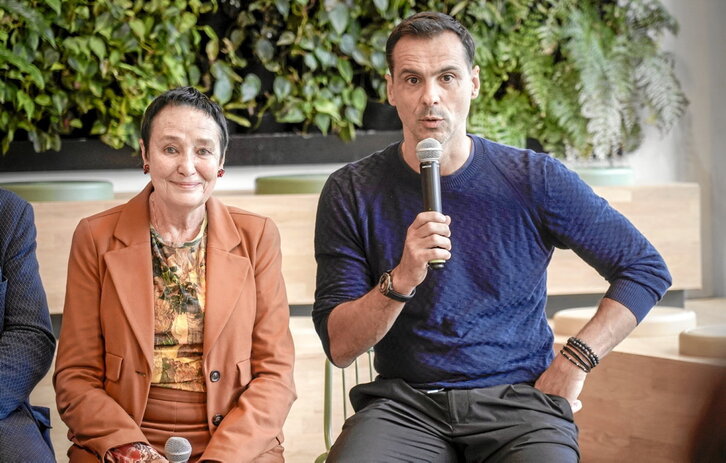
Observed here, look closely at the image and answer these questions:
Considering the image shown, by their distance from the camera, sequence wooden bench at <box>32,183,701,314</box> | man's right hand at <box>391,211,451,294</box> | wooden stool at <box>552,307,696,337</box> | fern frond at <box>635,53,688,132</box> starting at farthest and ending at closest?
fern frond at <box>635,53,688,132</box> < wooden bench at <box>32,183,701,314</box> < wooden stool at <box>552,307,696,337</box> < man's right hand at <box>391,211,451,294</box>

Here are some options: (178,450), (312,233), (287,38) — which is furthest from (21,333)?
(287,38)

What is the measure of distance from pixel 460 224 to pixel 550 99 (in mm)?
2026

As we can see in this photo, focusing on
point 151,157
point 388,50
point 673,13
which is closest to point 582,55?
point 673,13

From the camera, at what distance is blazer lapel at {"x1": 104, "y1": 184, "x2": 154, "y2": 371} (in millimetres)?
2064

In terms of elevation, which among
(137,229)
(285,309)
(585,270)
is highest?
(137,229)

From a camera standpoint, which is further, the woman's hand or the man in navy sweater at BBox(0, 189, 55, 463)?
the man in navy sweater at BBox(0, 189, 55, 463)

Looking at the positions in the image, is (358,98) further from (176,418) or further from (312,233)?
(176,418)

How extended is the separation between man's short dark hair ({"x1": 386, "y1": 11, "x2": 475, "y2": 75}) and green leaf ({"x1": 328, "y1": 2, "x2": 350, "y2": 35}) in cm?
169

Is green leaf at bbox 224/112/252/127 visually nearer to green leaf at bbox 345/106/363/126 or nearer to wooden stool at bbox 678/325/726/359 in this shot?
green leaf at bbox 345/106/363/126

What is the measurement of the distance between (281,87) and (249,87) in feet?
0.42

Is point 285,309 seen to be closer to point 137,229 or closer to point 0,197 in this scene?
point 137,229

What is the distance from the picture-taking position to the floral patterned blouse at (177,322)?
82.8 inches

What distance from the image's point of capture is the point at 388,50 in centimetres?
216

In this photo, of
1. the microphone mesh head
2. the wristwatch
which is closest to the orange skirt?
the wristwatch
